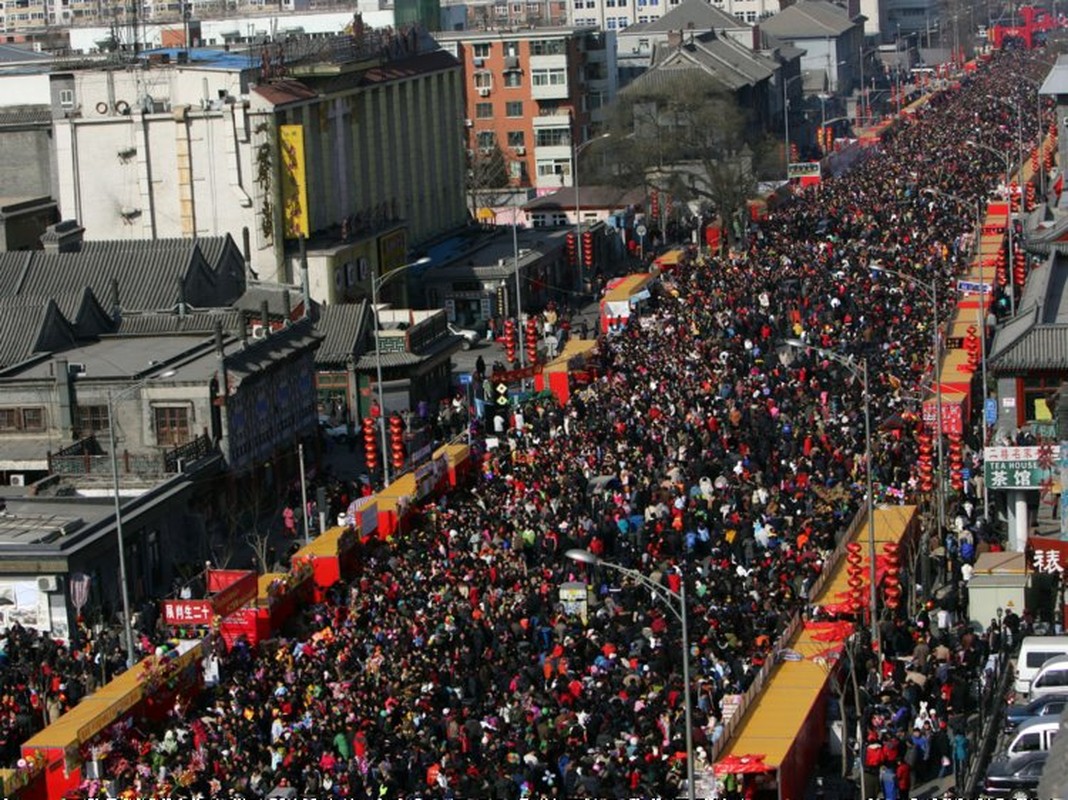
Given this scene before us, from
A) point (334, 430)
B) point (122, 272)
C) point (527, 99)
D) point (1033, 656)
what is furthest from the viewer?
point (527, 99)

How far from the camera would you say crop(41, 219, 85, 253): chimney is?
73.9m

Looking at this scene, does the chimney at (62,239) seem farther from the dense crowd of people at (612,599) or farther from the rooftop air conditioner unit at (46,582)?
the rooftop air conditioner unit at (46,582)

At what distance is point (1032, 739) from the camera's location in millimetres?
33562

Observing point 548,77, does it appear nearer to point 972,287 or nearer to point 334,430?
point 972,287

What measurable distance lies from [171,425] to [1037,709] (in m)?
28.6

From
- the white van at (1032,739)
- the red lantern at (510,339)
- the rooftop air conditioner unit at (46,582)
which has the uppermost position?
the white van at (1032,739)

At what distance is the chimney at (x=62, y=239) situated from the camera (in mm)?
73875

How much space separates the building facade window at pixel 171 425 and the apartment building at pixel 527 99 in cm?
7222

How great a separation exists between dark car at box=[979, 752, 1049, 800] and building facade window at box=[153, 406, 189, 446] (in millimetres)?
30027

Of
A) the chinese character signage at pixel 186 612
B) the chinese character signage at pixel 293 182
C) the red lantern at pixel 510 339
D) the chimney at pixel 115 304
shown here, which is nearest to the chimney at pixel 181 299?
the chimney at pixel 115 304

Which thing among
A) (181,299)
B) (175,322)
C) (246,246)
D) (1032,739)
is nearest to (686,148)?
(246,246)

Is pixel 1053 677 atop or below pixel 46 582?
atop

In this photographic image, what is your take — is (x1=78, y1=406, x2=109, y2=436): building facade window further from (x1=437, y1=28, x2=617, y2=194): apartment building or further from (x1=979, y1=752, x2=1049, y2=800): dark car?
(x1=437, y1=28, x2=617, y2=194): apartment building

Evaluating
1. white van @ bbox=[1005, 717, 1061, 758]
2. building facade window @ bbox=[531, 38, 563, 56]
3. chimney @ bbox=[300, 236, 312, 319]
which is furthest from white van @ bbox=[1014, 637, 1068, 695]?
building facade window @ bbox=[531, 38, 563, 56]
